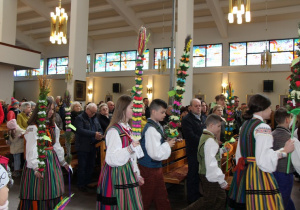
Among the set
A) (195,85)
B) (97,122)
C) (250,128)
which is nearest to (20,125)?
(97,122)

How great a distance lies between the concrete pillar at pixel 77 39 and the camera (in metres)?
13.3

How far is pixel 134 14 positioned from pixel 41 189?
1579cm

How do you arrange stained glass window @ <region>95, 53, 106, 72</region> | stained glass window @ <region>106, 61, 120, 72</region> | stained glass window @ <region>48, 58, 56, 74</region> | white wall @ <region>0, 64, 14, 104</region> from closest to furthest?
1. white wall @ <region>0, 64, 14, 104</region>
2. stained glass window @ <region>106, 61, 120, 72</region>
3. stained glass window @ <region>95, 53, 106, 72</region>
4. stained glass window @ <region>48, 58, 56, 74</region>

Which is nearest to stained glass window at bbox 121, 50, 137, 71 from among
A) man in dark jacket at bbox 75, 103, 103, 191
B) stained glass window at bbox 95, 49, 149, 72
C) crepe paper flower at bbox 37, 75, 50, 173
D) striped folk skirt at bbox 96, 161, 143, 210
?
stained glass window at bbox 95, 49, 149, 72

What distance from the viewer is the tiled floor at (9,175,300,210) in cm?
472

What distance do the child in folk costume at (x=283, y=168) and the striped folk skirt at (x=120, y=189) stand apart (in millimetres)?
1763

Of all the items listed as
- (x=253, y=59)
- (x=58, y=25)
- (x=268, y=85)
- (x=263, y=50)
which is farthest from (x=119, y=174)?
(x=253, y=59)

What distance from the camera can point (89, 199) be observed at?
201 inches

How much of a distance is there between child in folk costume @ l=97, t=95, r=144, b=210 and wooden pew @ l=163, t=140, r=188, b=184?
1.93m

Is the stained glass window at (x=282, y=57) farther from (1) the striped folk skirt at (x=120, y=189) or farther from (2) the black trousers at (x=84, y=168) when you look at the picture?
(1) the striped folk skirt at (x=120, y=189)

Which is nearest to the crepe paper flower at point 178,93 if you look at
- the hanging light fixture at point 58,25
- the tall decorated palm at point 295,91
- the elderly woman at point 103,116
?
the tall decorated palm at point 295,91

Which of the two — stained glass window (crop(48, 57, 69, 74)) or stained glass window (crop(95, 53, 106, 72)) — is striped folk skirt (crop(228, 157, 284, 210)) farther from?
stained glass window (crop(48, 57, 69, 74))

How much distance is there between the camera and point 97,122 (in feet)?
19.6

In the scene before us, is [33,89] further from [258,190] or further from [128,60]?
[258,190]
